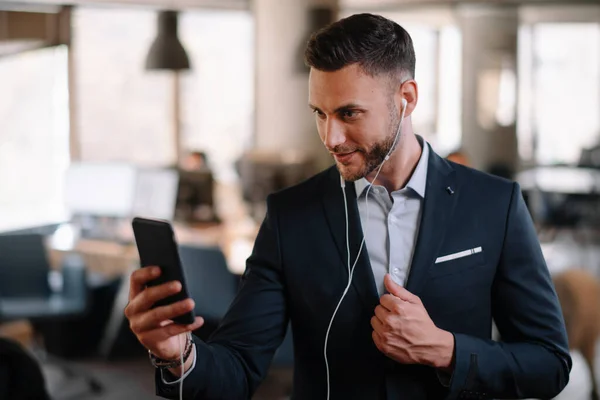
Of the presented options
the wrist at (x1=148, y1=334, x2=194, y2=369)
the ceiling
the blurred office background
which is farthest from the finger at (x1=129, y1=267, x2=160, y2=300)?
the ceiling

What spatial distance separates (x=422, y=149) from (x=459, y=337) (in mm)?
406

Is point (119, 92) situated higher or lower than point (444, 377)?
higher

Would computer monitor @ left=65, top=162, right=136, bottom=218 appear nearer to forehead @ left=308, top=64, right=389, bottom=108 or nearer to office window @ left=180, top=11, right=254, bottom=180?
office window @ left=180, top=11, right=254, bottom=180

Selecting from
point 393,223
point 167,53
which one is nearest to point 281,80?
point 167,53

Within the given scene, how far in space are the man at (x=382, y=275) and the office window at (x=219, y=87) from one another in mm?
9272

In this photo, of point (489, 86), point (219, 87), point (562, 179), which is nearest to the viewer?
point (219, 87)

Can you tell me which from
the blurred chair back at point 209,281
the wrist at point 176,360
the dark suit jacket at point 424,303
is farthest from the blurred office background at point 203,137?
the wrist at point 176,360

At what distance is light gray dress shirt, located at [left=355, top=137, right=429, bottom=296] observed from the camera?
166 centimetres

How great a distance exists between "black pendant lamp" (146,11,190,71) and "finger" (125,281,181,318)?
246 inches

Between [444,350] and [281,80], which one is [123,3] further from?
[444,350]

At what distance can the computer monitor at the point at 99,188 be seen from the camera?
634 centimetres

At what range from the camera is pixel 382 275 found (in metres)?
1.66

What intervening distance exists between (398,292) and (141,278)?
17.7 inches

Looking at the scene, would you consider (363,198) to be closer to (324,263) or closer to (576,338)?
(324,263)
